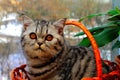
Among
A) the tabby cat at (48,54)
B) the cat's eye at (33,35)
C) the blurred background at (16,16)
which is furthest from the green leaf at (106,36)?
the blurred background at (16,16)

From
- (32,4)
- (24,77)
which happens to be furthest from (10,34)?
(24,77)

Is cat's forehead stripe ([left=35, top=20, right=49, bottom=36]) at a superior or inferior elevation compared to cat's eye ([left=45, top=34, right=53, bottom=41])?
superior

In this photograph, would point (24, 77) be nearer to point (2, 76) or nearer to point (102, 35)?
point (102, 35)

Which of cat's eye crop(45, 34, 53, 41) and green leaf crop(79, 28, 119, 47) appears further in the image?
green leaf crop(79, 28, 119, 47)

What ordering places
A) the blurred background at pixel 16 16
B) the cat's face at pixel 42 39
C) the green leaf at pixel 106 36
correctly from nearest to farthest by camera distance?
the cat's face at pixel 42 39 → the green leaf at pixel 106 36 → the blurred background at pixel 16 16

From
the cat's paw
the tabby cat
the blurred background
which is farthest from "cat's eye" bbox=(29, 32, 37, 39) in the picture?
the blurred background

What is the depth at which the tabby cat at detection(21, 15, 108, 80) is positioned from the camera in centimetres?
73

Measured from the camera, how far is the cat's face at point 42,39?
73 centimetres

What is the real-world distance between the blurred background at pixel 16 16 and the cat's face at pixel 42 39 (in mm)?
420

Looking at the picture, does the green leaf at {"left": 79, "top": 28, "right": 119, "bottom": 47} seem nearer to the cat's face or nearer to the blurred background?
the cat's face

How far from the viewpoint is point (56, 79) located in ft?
2.45

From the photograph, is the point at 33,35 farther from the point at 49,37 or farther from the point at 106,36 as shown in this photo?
the point at 106,36

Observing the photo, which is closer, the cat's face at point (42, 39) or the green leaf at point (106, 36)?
the cat's face at point (42, 39)

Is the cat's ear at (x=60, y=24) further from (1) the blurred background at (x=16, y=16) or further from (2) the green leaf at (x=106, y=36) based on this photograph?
(1) the blurred background at (x=16, y=16)
